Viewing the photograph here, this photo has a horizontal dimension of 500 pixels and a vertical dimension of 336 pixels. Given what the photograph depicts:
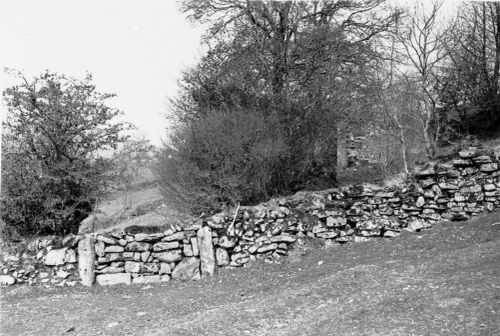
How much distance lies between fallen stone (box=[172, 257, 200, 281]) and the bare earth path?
0.20 metres

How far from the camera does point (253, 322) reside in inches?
265

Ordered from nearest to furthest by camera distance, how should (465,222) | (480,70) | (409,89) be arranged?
(465,222), (409,89), (480,70)

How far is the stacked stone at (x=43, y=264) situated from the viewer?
964 centimetres

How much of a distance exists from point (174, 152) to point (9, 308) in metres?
4.30

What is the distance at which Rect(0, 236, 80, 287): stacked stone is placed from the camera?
9.64 m

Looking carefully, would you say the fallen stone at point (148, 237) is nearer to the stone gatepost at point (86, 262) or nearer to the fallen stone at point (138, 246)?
the fallen stone at point (138, 246)

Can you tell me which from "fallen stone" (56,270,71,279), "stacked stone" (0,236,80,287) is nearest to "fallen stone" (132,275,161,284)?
"stacked stone" (0,236,80,287)

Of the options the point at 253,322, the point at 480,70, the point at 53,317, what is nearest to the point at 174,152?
the point at 53,317

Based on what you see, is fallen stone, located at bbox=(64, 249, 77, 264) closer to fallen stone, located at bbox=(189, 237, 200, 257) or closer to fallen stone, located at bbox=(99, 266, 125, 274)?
fallen stone, located at bbox=(99, 266, 125, 274)

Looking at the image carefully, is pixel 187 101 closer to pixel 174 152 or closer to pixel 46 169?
pixel 174 152

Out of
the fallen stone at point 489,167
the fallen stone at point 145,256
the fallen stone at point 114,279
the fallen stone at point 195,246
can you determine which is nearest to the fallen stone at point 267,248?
the fallen stone at point 195,246

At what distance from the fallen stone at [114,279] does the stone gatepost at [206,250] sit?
135 centimetres

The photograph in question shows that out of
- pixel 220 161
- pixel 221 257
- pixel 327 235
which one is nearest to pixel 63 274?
pixel 221 257

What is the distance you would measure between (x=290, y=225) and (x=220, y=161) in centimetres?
193
